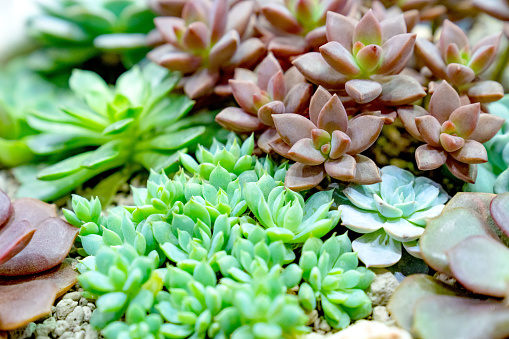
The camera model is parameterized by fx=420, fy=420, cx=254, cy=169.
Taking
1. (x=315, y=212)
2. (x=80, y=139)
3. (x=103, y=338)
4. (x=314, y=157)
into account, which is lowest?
(x=103, y=338)

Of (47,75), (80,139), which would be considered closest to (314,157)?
(80,139)

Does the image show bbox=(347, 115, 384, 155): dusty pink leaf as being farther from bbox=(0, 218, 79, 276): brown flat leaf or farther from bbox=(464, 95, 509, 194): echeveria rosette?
bbox=(0, 218, 79, 276): brown flat leaf

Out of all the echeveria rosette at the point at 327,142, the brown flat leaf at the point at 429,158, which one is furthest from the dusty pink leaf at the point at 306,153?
the brown flat leaf at the point at 429,158

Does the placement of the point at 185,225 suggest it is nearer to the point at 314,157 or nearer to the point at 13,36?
the point at 314,157

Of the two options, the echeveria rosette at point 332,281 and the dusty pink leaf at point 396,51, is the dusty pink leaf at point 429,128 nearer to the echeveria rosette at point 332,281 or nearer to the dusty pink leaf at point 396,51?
the dusty pink leaf at point 396,51

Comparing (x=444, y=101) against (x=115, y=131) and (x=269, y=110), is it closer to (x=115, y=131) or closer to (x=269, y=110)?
(x=269, y=110)

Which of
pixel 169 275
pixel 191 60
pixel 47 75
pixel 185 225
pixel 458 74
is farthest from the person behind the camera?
pixel 47 75
